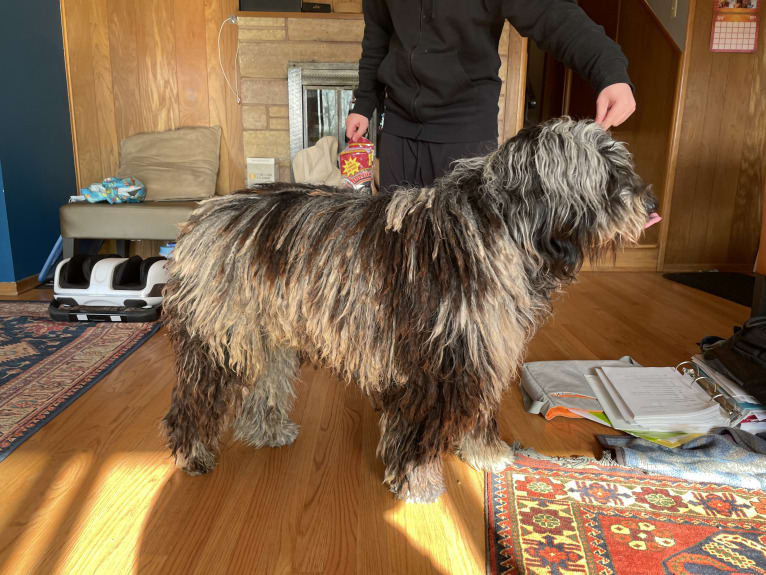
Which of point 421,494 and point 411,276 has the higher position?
point 411,276

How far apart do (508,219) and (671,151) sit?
12.1 feet

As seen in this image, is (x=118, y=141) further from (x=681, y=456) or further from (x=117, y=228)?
(x=681, y=456)

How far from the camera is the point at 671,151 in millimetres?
4219

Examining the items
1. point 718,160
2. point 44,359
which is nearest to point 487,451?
point 44,359

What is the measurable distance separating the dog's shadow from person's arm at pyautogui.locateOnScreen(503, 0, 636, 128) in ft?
3.44

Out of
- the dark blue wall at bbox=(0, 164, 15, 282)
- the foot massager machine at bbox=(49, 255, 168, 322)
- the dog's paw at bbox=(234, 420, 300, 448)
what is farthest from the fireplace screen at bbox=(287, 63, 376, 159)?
the dog's paw at bbox=(234, 420, 300, 448)

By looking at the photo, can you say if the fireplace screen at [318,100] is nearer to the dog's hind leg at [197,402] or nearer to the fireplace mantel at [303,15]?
the fireplace mantel at [303,15]

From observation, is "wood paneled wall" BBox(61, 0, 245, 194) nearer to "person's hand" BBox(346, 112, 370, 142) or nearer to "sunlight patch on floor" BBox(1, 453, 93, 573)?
"person's hand" BBox(346, 112, 370, 142)

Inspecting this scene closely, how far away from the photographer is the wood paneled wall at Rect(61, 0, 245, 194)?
13.9 feet

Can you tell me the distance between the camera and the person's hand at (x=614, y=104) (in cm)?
126

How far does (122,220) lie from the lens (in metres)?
3.74

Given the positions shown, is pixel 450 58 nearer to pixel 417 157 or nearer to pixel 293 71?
pixel 417 157

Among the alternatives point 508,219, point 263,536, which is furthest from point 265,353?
point 508,219

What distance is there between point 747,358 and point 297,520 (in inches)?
63.4
